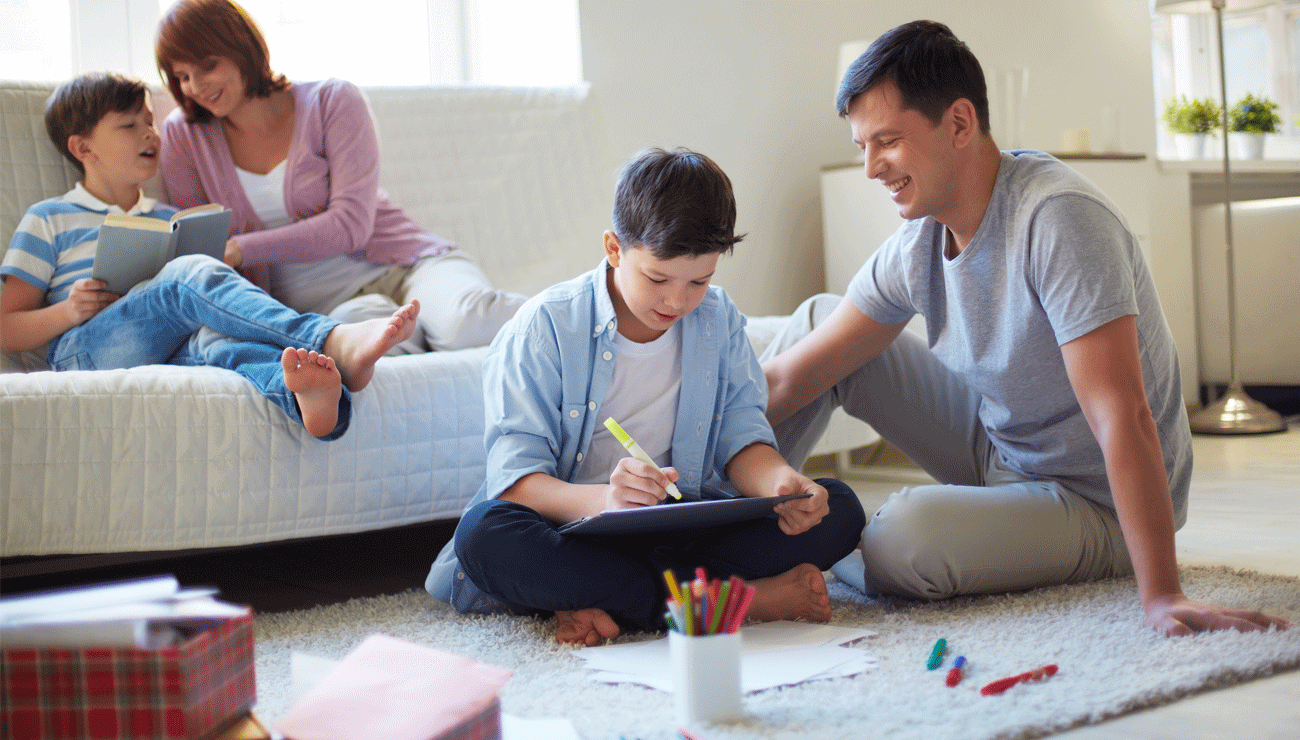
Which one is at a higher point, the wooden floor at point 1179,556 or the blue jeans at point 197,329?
the blue jeans at point 197,329

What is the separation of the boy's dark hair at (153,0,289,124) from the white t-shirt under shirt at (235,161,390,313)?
0.14 meters

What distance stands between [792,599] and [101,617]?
78 cm

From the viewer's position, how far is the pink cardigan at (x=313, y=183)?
5.79 ft

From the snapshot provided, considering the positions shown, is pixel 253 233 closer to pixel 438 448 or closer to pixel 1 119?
pixel 1 119

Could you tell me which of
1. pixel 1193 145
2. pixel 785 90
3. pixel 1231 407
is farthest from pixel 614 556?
pixel 1193 145

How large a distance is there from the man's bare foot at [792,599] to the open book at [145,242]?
96 cm

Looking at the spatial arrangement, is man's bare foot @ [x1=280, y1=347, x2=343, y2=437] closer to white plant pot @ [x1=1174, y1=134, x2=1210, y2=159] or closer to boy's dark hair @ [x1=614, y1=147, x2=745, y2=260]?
boy's dark hair @ [x1=614, y1=147, x2=745, y2=260]

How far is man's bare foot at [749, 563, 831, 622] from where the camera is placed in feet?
4.00

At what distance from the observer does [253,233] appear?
1.75 m

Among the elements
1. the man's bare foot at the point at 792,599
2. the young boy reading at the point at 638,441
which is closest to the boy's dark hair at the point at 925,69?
the young boy reading at the point at 638,441

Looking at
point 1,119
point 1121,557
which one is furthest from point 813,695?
point 1,119

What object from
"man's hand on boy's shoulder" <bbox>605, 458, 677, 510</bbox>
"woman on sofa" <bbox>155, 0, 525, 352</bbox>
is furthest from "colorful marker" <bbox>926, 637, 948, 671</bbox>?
"woman on sofa" <bbox>155, 0, 525, 352</bbox>

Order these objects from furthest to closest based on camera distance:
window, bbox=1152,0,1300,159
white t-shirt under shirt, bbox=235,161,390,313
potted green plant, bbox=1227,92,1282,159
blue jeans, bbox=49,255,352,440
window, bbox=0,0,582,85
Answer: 1. window, bbox=1152,0,1300,159
2. potted green plant, bbox=1227,92,1282,159
3. window, bbox=0,0,582,85
4. white t-shirt under shirt, bbox=235,161,390,313
5. blue jeans, bbox=49,255,352,440

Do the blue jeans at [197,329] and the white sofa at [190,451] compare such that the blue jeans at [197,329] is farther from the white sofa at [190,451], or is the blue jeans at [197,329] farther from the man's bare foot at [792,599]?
the man's bare foot at [792,599]
